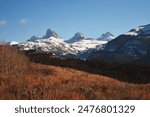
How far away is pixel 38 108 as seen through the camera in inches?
335

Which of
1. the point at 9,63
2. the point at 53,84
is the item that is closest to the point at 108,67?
the point at 9,63

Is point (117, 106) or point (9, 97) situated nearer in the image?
point (117, 106)

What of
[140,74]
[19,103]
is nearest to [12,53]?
[19,103]

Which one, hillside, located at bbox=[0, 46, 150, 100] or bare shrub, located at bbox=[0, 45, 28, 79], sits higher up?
bare shrub, located at bbox=[0, 45, 28, 79]

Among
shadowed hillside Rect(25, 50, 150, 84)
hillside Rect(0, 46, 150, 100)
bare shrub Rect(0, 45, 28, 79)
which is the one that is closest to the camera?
hillside Rect(0, 46, 150, 100)

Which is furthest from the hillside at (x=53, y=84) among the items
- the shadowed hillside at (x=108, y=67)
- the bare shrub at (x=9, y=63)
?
the shadowed hillside at (x=108, y=67)

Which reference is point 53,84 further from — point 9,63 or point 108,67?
point 108,67

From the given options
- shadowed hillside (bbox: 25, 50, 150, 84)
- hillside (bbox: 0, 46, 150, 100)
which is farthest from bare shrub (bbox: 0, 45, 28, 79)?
shadowed hillside (bbox: 25, 50, 150, 84)

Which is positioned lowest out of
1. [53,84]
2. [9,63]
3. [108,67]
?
[53,84]

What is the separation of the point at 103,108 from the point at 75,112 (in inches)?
30.3

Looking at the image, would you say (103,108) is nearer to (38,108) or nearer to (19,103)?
(38,108)

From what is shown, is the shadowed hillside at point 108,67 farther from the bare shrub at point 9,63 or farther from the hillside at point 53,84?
the bare shrub at point 9,63

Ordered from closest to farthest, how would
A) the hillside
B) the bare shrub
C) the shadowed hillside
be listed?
1. the hillside
2. the bare shrub
3. the shadowed hillside

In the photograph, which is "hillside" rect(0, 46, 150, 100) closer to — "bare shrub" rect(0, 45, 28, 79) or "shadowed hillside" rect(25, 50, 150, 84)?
"bare shrub" rect(0, 45, 28, 79)
